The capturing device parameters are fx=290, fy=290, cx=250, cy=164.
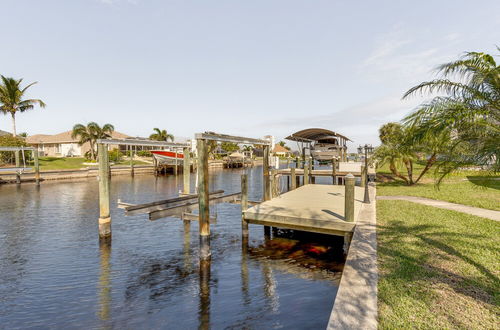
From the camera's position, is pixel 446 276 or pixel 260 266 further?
pixel 260 266

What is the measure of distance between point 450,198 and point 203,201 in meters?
13.5

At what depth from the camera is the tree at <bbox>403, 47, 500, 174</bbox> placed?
21.5ft

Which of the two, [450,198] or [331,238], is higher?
[450,198]

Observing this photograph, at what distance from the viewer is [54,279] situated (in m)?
9.05

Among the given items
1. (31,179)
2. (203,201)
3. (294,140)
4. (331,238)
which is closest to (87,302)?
(203,201)

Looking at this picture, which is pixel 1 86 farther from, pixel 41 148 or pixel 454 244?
pixel 454 244

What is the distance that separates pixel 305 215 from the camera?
1033cm

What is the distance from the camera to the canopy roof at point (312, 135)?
2773 cm

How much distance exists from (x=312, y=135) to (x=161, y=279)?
23991mm

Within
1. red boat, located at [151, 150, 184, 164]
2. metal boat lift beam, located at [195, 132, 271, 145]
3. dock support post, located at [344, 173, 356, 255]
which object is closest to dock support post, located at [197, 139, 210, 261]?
metal boat lift beam, located at [195, 132, 271, 145]

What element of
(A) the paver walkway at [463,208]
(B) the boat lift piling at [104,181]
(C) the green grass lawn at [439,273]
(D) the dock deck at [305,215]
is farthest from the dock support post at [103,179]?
(A) the paver walkway at [463,208]

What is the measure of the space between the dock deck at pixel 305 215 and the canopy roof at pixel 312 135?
1448 centimetres

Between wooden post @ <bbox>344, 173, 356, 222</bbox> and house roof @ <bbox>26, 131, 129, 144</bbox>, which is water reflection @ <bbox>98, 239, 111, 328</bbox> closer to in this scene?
wooden post @ <bbox>344, 173, 356, 222</bbox>

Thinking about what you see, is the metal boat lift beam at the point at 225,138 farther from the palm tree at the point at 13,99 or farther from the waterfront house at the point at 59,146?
the waterfront house at the point at 59,146
